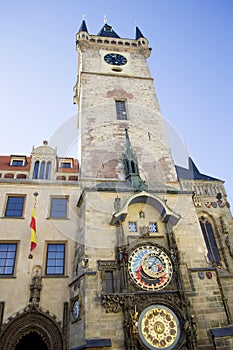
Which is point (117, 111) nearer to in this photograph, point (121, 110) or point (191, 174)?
point (121, 110)

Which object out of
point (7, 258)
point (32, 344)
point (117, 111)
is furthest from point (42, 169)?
point (32, 344)

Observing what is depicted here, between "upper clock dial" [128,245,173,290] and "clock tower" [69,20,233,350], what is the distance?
0.04m

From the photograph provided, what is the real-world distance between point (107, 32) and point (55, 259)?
991 inches

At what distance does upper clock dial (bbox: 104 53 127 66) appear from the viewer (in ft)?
80.2

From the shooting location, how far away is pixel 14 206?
1493 centimetres

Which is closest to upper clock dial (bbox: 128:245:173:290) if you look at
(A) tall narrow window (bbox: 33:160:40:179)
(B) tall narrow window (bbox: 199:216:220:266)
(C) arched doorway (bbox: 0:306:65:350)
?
(C) arched doorway (bbox: 0:306:65:350)

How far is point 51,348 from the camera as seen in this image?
11352 millimetres

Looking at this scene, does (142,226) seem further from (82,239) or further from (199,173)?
(199,173)

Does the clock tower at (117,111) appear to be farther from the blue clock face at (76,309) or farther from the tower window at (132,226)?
the blue clock face at (76,309)

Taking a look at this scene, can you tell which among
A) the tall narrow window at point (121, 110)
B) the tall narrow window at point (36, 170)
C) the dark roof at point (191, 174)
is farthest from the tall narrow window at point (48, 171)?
the dark roof at point (191, 174)

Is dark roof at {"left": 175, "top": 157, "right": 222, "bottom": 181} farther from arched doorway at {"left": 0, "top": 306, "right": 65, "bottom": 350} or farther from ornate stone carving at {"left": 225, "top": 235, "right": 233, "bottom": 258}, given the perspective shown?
arched doorway at {"left": 0, "top": 306, "right": 65, "bottom": 350}

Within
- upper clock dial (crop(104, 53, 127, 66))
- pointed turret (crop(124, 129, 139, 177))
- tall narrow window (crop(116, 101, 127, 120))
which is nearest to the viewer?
pointed turret (crop(124, 129, 139, 177))

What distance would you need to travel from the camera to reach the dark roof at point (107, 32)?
28.3 metres

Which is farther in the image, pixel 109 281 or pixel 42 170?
pixel 42 170
